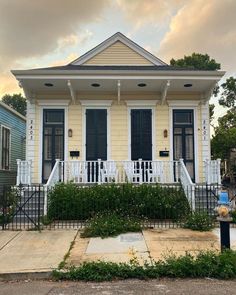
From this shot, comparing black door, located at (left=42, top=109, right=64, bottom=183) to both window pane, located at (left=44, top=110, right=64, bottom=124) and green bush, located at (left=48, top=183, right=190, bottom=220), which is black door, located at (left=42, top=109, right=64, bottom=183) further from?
green bush, located at (left=48, top=183, right=190, bottom=220)

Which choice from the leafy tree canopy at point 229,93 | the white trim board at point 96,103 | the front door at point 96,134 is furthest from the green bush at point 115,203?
the leafy tree canopy at point 229,93

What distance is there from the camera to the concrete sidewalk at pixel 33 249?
6.14m

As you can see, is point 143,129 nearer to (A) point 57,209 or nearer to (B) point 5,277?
(A) point 57,209

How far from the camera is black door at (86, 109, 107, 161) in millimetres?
13328

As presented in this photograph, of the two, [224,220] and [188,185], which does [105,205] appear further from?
[224,220]

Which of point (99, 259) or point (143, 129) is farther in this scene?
point (143, 129)

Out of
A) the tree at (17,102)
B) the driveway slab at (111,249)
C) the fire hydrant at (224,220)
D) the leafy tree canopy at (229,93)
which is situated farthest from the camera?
the tree at (17,102)

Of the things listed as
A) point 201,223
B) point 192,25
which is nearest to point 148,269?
point 201,223

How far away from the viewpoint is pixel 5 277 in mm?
5777

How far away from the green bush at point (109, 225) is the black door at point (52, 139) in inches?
148

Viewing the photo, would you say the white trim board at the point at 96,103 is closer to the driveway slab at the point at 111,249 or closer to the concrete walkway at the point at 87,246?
the concrete walkway at the point at 87,246

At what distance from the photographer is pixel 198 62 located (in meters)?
28.3

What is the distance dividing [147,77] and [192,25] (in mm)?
6730

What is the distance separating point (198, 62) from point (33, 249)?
2391cm
